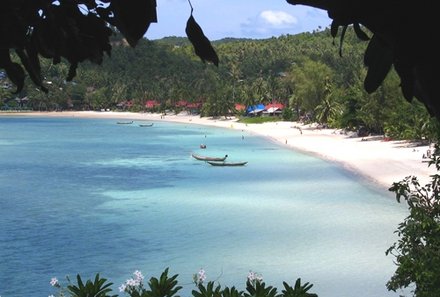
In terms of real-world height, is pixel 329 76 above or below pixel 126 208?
above

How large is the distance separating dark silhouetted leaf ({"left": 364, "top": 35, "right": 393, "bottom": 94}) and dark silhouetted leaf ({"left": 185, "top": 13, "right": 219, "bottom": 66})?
38 cm

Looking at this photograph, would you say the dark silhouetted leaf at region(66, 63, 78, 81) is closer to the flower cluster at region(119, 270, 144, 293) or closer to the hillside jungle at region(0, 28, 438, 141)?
the flower cluster at region(119, 270, 144, 293)

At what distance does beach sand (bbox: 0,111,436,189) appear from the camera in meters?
36.0

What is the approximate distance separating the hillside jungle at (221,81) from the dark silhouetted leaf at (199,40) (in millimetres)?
65810

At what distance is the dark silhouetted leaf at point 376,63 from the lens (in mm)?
1120

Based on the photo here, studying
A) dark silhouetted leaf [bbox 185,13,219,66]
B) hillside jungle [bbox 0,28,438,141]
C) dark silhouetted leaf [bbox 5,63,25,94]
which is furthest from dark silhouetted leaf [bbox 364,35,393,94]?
hillside jungle [bbox 0,28,438,141]

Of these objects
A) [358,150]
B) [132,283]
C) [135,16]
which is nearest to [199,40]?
[135,16]

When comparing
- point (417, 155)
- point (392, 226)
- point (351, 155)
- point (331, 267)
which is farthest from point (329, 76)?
point (331, 267)

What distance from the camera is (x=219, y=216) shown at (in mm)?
27000

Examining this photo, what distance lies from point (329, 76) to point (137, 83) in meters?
69.5

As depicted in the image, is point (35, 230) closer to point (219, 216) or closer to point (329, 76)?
point (219, 216)

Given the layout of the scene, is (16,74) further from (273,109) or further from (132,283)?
(273,109)

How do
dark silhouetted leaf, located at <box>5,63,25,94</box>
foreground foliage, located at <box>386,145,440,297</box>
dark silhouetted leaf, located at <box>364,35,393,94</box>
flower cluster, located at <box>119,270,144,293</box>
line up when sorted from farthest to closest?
foreground foliage, located at <box>386,145,440,297</box> < flower cluster, located at <box>119,270,144,293</box> < dark silhouetted leaf, located at <box>5,63,25,94</box> < dark silhouetted leaf, located at <box>364,35,393,94</box>

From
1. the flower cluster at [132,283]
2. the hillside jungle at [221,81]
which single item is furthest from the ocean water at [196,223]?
the hillside jungle at [221,81]
